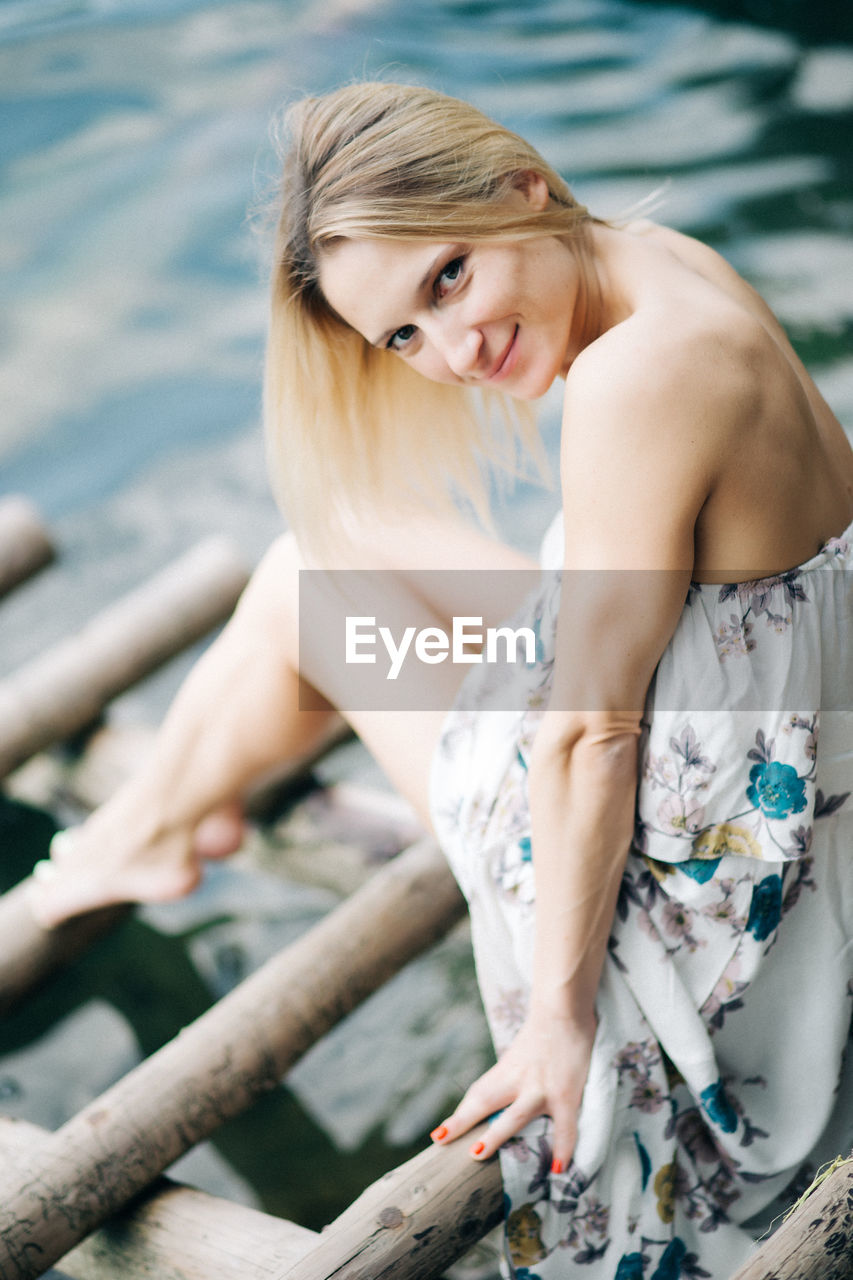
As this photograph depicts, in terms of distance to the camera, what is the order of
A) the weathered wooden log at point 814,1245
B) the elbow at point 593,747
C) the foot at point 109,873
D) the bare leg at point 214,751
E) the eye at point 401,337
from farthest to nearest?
the foot at point 109,873
the bare leg at point 214,751
the eye at point 401,337
the elbow at point 593,747
the weathered wooden log at point 814,1245

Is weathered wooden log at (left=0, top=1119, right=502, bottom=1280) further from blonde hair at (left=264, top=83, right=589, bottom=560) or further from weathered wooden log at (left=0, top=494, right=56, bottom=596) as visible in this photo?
weathered wooden log at (left=0, top=494, right=56, bottom=596)

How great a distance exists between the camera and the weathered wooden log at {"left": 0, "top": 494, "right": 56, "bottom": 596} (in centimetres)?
238

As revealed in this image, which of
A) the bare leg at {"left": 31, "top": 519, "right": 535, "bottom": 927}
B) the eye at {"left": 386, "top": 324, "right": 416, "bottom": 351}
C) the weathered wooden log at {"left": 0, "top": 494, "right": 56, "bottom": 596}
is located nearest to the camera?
the eye at {"left": 386, "top": 324, "right": 416, "bottom": 351}

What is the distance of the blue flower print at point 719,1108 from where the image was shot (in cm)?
115

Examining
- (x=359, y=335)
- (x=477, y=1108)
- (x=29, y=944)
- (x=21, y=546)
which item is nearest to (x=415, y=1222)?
(x=477, y=1108)

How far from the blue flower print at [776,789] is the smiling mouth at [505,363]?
434 mm

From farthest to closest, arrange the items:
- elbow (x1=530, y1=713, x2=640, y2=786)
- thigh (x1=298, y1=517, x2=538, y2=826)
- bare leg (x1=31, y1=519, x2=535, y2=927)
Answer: bare leg (x1=31, y1=519, x2=535, y2=927), thigh (x1=298, y1=517, x2=538, y2=826), elbow (x1=530, y1=713, x2=640, y2=786)

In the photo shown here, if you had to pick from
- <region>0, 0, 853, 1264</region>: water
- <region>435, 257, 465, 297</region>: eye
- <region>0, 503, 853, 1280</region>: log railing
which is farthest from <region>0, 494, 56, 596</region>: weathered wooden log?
<region>435, 257, 465, 297</region>: eye

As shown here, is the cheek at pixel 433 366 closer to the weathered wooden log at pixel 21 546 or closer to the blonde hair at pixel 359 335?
the blonde hair at pixel 359 335

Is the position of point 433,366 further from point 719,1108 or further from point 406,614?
point 719,1108

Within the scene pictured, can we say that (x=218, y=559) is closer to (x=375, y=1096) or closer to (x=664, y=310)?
(x=375, y=1096)

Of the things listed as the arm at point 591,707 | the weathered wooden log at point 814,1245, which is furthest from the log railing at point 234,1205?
the arm at point 591,707

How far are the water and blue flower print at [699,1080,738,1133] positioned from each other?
71cm

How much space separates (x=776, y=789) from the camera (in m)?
1.09
